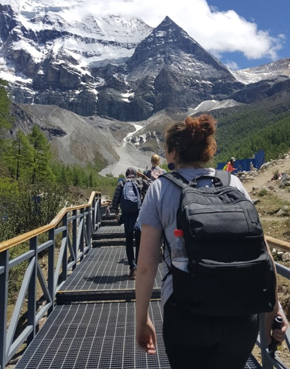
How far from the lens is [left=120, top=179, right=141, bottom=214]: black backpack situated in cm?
546

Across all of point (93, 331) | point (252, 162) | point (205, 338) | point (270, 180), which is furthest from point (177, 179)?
point (252, 162)

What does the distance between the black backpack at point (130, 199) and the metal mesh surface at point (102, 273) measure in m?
1.06

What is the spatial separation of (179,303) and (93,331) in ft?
8.51

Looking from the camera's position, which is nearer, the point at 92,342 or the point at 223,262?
the point at 223,262

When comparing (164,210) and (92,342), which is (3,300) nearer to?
(92,342)

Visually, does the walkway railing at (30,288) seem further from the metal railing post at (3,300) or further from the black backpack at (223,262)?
the black backpack at (223,262)

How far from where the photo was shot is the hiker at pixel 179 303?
151 cm

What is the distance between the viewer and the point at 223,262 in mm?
1431

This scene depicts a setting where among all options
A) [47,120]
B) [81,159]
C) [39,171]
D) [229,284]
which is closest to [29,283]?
[229,284]

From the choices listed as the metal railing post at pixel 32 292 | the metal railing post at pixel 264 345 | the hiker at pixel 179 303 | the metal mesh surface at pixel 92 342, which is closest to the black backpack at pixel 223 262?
the hiker at pixel 179 303

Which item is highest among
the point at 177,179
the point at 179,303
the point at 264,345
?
the point at 177,179

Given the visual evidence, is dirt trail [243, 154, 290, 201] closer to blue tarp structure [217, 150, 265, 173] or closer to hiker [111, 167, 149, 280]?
blue tarp structure [217, 150, 265, 173]

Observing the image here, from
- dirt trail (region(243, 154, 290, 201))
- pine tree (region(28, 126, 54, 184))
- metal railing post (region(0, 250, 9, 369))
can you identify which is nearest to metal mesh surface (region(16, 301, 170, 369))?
metal railing post (region(0, 250, 9, 369))

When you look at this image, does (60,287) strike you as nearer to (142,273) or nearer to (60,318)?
(60,318)
